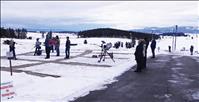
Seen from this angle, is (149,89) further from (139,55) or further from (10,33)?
(10,33)

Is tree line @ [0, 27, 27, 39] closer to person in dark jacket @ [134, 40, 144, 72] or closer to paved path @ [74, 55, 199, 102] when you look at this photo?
person in dark jacket @ [134, 40, 144, 72]

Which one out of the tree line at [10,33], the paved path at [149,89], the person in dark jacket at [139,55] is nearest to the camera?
the paved path at [149,89]

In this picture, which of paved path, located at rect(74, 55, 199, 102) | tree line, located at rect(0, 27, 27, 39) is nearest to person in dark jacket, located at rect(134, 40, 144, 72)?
paved path, located at rect(74, 55, 199, 102)

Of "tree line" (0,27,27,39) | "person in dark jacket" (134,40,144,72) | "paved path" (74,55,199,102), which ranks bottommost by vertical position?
"paved path" (74,55,199,102)

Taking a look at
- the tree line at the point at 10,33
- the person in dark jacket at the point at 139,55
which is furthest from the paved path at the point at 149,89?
the tree line at the point at 10,33

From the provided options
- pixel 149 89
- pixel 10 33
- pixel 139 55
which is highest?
pixel 10 33

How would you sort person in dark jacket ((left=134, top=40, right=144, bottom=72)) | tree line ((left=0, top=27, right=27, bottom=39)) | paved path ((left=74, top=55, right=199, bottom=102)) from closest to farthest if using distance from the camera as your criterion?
paved path ((left=74, top=55, right=199, bottom=102)), person in dark jacket ((left=134, top=40, right=144, bottom=72)), tree line ((left=0, top=27, right=27, bottom=39))

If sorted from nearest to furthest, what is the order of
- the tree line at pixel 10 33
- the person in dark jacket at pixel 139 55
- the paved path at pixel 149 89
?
the paved path at pixel 149 89
the person in dark jacket at pixel 139 55
the tree line at pixel 10 33

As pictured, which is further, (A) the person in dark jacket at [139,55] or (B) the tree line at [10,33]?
(B) the tree line at [10,33]

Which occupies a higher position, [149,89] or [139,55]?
[139,55]

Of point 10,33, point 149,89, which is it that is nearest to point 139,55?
point 149,89

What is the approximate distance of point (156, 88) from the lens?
13.6 m

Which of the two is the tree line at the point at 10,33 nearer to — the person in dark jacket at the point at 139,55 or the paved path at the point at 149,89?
the person in dark jacket at the point at 139,55

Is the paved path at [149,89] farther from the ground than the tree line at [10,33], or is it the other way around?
the tree line at [10,33]
